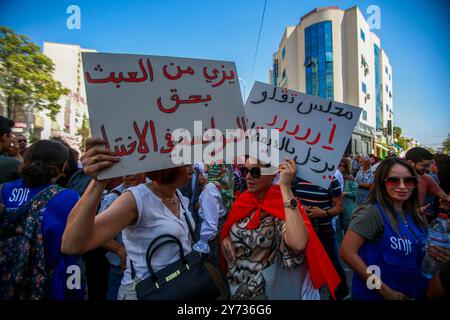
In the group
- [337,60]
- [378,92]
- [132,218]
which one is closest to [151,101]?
[132,218]

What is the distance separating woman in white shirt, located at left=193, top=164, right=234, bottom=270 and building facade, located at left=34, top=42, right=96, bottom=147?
38.7 m

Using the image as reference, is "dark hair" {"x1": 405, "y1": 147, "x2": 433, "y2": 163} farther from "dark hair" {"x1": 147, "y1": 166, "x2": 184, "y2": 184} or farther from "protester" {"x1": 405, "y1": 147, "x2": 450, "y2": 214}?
"dark hair" {"x1": 147, "y1": 166, "x2": 184, "y2": 184}

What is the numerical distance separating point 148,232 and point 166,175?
0.33 m

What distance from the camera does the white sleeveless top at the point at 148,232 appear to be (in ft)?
4.74

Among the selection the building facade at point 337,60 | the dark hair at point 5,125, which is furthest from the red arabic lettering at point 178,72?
the building facade at point 337,60

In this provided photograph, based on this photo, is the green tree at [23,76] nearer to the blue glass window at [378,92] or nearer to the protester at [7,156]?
the protester at [7,156]

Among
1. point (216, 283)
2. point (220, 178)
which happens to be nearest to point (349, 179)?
point (220, 178)

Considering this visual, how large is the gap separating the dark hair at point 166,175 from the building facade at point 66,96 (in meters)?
40.4

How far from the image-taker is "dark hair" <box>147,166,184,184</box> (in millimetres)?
1588

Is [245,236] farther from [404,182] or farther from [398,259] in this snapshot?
[404,182]

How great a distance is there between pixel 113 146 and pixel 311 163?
125 cm

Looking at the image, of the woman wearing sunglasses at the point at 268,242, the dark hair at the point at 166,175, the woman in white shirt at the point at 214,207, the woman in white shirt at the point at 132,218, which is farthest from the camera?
the woman in white shirt at the point at 214,207

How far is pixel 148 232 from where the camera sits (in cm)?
147
